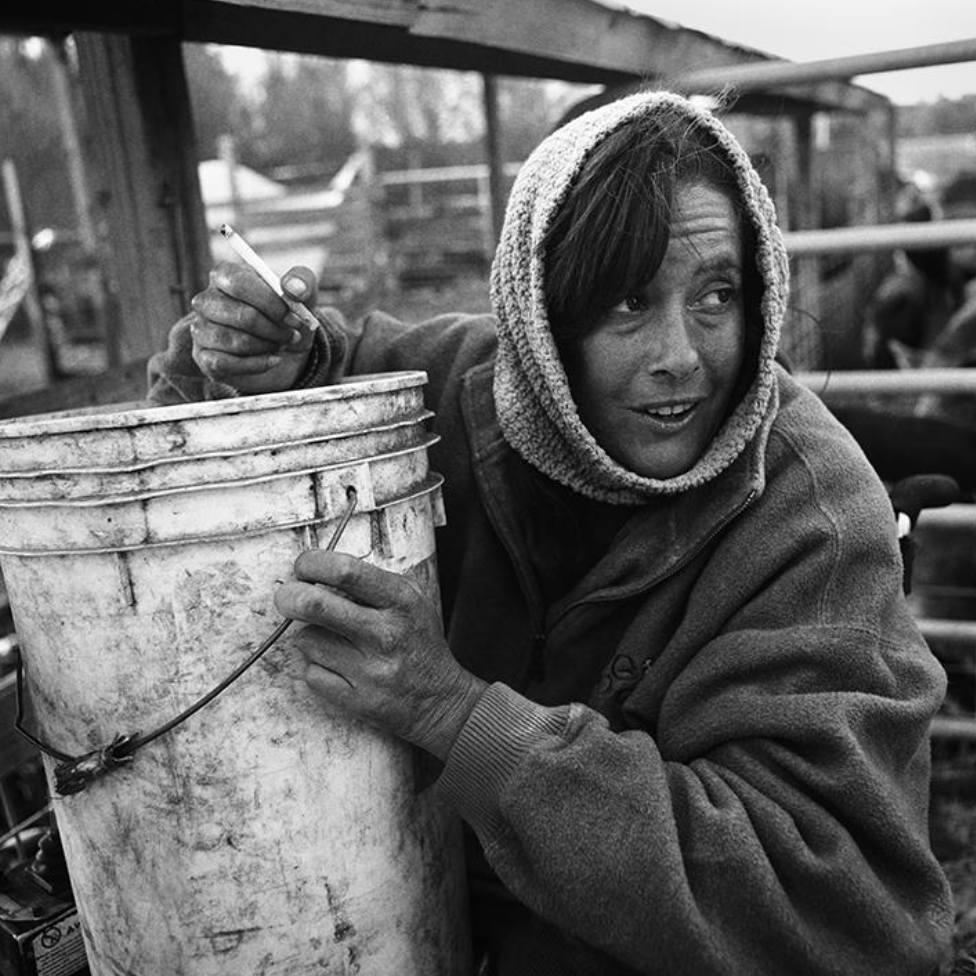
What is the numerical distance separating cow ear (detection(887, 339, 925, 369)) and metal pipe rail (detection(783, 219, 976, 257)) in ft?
13.3

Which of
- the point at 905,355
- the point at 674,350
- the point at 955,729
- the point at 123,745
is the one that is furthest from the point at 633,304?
the point at 905,355

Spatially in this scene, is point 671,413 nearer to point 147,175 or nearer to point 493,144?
point 147,175

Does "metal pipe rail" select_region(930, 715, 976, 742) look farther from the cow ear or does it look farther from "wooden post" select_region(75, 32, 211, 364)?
the cow ear

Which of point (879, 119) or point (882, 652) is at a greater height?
point (879, 119)

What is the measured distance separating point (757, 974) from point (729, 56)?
3237 mm

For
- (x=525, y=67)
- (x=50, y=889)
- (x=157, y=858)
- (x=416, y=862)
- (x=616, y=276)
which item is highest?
(x=525, y=67)

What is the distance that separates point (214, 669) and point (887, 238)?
6.82 ft

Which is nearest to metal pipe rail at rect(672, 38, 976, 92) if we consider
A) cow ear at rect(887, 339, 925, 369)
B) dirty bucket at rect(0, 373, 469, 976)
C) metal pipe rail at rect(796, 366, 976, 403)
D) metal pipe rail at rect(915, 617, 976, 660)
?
metal pipe rail at rect(796, 366, 976, 403)

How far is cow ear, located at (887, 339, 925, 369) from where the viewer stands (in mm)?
6383

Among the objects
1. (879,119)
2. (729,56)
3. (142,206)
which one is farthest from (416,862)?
(879,119)

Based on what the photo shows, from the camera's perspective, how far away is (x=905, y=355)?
651 cm

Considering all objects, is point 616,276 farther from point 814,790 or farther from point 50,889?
point 50,889

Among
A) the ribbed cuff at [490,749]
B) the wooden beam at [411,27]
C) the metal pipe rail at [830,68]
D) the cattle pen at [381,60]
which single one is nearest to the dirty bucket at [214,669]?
the ribbed cuff at [490,749]

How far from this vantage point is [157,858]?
4.21ft
